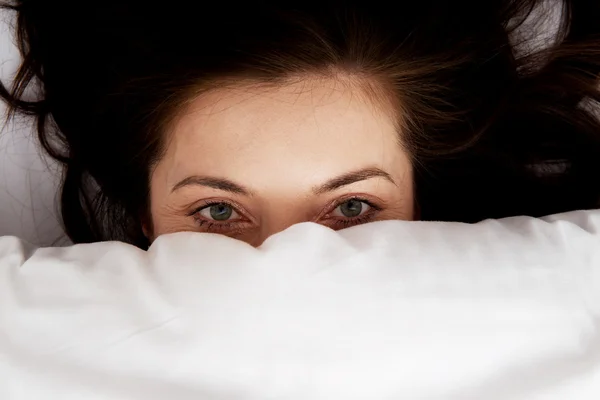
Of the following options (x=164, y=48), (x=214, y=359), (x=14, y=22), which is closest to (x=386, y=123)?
(x=164, y=48)

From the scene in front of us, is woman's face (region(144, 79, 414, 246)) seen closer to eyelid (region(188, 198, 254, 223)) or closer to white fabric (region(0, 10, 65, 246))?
eyelid (region(188, 198, 254, 223))

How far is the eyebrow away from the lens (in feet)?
3.08

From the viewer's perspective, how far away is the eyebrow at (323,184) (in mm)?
940

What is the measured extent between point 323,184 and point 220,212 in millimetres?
178

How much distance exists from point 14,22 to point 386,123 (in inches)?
25.9

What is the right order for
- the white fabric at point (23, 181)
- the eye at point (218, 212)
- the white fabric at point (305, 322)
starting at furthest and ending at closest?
1. the white fabric at point (23, 181)
2. the eye at point (218, 212)
3. the white fabric at point (305, 322)

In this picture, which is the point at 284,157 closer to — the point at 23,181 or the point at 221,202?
the point at 221,202

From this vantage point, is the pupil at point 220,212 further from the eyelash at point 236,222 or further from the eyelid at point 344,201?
the eyelid at point 344,201

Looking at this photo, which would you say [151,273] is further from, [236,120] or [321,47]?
[321,47]

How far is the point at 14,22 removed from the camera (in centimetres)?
123

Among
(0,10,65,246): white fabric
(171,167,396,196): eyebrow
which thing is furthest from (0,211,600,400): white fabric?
(0,10,65,246): white fabric

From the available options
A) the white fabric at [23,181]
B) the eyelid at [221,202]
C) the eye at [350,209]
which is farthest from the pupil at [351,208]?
the white fabric at [23,181]

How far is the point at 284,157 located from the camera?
3.03 ft

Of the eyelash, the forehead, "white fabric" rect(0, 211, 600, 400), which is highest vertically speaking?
the forehead
